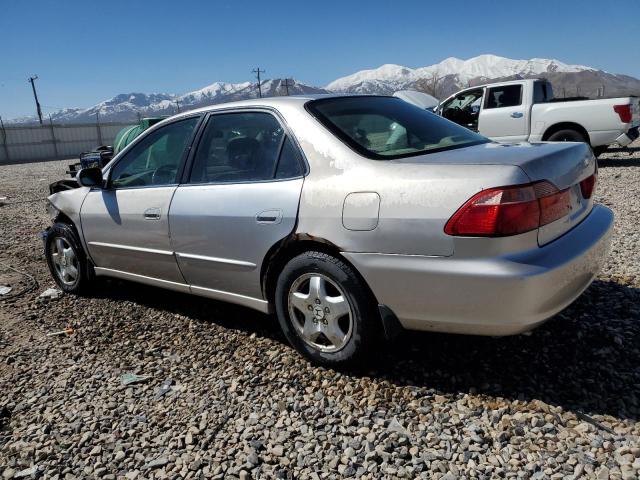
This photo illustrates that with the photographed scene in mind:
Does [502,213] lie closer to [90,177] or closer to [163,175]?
[163,175]

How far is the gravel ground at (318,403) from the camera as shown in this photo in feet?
7.16

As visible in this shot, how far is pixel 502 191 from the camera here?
218 cm

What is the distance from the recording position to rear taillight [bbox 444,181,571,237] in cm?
217

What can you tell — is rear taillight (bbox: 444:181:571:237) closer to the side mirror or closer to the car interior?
the car interior

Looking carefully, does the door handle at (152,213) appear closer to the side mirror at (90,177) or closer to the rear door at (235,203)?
the rear door at (235,203)

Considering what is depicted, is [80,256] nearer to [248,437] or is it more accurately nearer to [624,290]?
[248,437]

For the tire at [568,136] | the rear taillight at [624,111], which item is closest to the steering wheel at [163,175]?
the tire at [568,136]

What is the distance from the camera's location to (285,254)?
9.49ft

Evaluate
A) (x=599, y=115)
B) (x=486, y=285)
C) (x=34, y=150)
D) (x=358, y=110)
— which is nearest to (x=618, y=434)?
(x=486, y=285)

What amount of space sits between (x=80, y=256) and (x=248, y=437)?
2696 millimetres

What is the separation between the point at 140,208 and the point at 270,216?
1259 millimetres

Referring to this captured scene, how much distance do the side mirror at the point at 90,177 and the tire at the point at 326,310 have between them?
1960mm

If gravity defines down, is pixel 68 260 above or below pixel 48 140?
below

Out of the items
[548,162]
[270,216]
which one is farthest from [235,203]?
[548,162]
